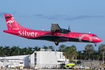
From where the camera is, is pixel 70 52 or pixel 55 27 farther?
pixel 70 52

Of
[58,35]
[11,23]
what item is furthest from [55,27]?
[11,23]

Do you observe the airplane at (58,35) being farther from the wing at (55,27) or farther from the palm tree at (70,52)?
the palm tree at (70,52)

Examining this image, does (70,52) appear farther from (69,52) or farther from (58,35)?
(58,35)

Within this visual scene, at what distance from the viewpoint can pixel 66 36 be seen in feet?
144

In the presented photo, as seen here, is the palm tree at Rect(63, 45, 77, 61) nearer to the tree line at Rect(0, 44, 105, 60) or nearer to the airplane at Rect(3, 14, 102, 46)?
the tree line at Rect(0, 44, 105, 60)

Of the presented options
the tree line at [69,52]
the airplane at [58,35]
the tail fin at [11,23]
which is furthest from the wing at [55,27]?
the tree line at [69,52]

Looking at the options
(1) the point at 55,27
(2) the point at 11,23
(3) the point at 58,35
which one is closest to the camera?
(1) the point at 55,27

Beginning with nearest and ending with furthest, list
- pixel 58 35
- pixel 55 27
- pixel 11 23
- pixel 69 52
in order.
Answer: pixel 55 27, pixel 58 35, pixel 11 23, pixel 69 52

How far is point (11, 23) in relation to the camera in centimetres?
4700

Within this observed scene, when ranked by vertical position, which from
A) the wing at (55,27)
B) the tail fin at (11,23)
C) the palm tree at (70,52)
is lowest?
the palm tree at (70,52)

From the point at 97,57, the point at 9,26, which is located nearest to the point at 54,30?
the point at 9,26

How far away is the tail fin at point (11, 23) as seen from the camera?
153ft

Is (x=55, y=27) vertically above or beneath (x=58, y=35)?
above

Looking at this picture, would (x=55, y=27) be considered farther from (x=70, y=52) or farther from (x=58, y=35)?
(x=70, y=52)
